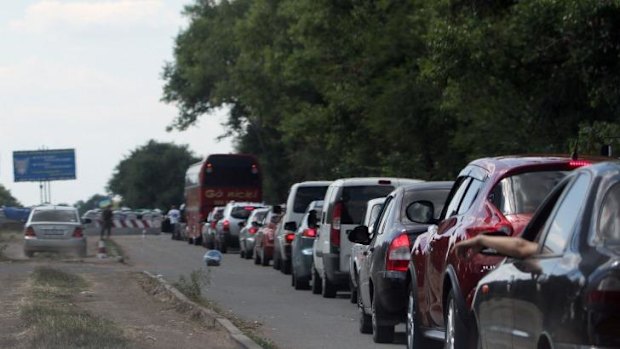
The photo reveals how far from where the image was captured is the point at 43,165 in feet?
319

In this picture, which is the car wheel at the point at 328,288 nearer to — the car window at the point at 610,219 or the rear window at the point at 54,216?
the car window at the point at 610,219

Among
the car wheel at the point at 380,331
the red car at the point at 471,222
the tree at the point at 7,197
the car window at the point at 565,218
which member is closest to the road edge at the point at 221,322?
the car wheel at the point at 380,331

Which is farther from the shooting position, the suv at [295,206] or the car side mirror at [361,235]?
the suv at [295,206]

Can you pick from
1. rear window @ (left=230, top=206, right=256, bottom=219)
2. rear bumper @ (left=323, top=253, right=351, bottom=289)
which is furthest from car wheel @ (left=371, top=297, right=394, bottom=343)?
rear window @ (left=230, top=206, right=256, bottom=219)

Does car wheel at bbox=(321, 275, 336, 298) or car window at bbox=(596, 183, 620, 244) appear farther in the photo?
car wheel at bbox=(321, 275, 336, 298)

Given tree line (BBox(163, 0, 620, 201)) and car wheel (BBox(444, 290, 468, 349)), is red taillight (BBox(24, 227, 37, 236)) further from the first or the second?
car wheel (BBox(444, 290, 468, 349))

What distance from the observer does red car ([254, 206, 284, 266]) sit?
121 feet

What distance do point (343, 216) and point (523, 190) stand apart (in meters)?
11.5

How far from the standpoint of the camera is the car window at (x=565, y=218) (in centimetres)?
702

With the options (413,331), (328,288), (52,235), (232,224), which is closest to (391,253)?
(413,331)

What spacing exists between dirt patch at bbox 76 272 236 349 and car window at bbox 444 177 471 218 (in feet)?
12.0

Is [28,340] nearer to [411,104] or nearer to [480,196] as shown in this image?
[480,196]

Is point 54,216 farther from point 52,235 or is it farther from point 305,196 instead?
point 305,196

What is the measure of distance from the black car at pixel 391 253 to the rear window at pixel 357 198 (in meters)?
5.78
